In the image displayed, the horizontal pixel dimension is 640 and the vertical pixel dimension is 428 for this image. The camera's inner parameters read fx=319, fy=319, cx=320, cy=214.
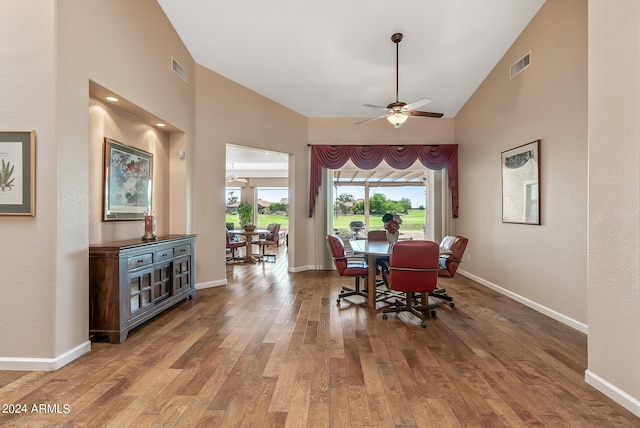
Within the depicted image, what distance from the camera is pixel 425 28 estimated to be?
4246mm

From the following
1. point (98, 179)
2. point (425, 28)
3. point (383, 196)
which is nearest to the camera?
point (98, 179)

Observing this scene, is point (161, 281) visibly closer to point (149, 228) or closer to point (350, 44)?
point (149, 228)

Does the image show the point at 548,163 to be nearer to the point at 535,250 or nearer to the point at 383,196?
the point at 535,250

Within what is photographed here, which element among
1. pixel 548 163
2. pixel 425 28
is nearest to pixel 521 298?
pixel 548 163

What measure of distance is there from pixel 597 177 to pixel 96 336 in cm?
441

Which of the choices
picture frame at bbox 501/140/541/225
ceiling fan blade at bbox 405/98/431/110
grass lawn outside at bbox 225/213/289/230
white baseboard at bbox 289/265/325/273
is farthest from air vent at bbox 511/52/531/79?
grass lawn outside at bbox 225/213/289/230

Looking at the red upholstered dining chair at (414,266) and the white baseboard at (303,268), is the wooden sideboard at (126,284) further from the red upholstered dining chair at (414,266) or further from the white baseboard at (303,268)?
the white baseboard at (303,268)

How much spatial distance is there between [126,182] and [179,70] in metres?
1.84

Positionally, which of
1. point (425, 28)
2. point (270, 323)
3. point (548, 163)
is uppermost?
point (425, 28)

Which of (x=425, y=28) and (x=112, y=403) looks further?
(x=425, y=28)

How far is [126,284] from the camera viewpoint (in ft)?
9.91

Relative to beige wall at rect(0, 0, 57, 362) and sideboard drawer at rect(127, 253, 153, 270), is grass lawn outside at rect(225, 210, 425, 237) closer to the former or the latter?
sideboard drawer at rect(127, 253, 153, 270)

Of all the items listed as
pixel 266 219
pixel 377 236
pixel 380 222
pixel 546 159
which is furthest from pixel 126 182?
pixel 266 219

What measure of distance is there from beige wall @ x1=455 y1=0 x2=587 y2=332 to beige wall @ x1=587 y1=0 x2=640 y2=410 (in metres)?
Result: 1.29
